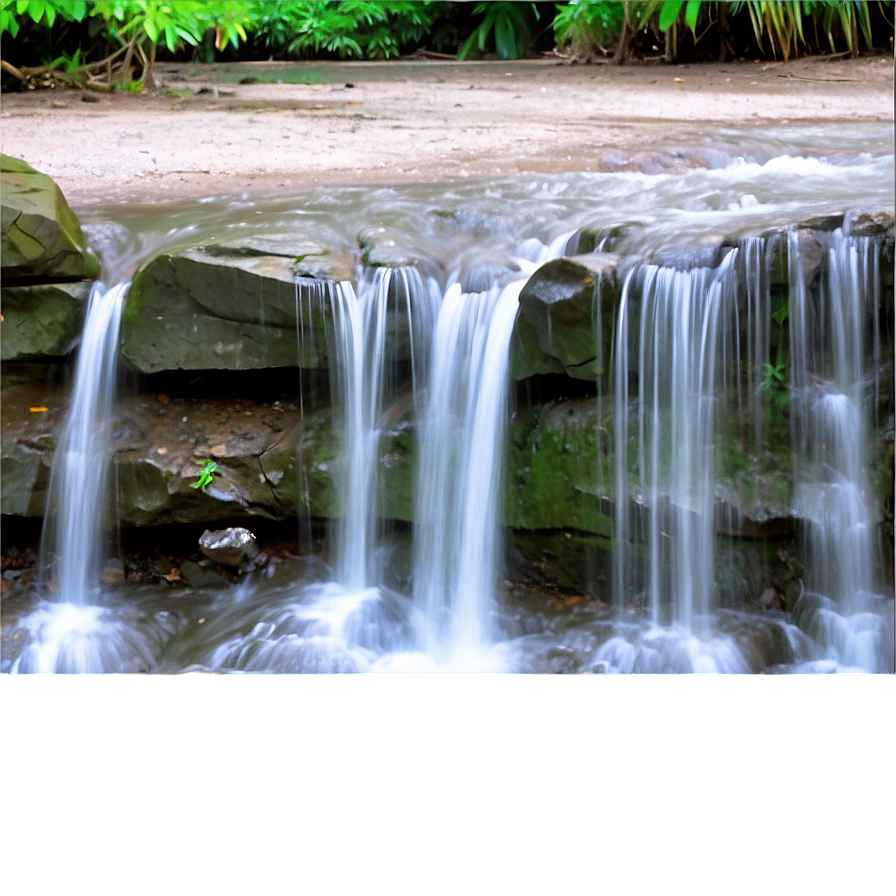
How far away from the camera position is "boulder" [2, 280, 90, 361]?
11.3ft

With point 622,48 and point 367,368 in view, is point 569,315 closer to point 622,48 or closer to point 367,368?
point 367,368

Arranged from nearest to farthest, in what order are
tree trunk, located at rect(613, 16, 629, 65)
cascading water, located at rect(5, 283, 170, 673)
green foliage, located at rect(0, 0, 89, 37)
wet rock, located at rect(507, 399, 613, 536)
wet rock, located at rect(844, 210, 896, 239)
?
wet rock, located at rect(844, 210, 896, 239) → wet rock, located at rect(507, 399, 613, 536) → green foliage, located at rect(0, 0, 89, 37) → cascading water, located at rect(5, 283, 170, 673) → tree trunk, located at rect(613, 16, 629, 65)

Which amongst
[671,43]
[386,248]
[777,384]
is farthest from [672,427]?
[671,43]

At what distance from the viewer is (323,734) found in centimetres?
258

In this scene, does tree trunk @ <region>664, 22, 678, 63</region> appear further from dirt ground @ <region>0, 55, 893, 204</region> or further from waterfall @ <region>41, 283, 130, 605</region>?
waterfall @ <region>41, 283, 130, 605</region>

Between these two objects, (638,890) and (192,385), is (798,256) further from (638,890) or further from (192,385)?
(192,385)

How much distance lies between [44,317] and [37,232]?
0.29 metres

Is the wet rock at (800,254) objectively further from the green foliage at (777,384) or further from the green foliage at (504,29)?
the green foliage at (504,29)

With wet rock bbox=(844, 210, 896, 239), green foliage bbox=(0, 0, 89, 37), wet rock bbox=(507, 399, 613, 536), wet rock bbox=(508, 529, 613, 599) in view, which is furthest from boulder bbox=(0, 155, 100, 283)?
wet rock bbox=(844, 210, 896, 239)

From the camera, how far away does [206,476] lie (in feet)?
11.3

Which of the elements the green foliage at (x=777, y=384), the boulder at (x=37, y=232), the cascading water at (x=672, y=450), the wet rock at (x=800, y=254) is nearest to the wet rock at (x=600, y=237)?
the cascading water at (x=672, y=450)

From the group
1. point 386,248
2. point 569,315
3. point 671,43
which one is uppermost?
point 671,43

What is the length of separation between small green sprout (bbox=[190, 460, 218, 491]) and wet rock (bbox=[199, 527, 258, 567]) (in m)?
0.18

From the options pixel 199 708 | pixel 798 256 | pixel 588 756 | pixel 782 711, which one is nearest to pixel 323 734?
pixel 199 708
